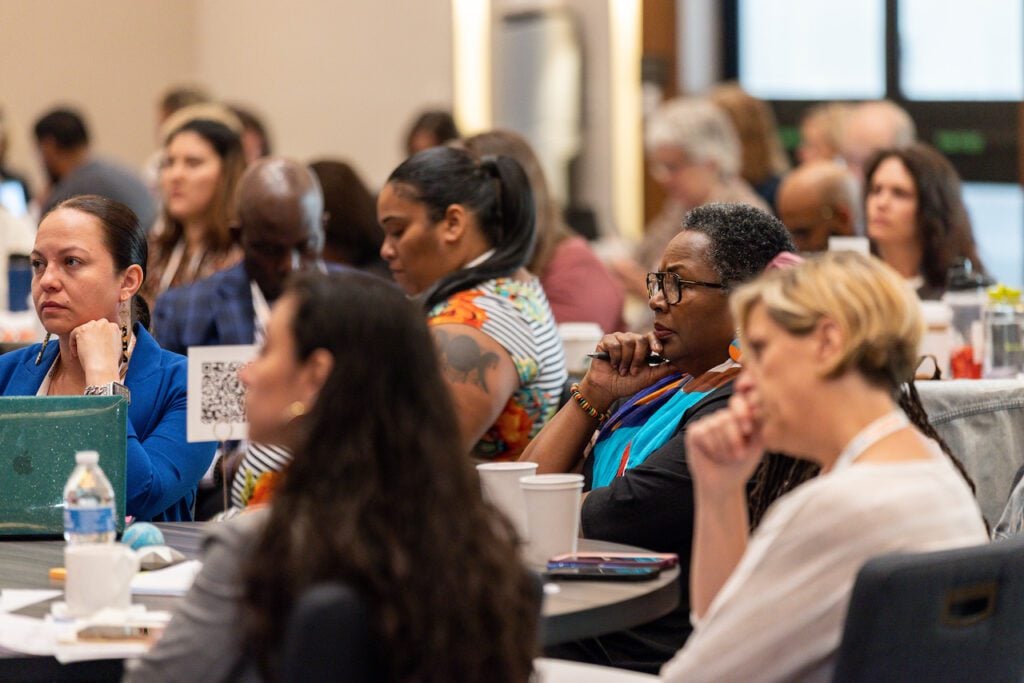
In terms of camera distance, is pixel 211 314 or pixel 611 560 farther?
pixel 211 314

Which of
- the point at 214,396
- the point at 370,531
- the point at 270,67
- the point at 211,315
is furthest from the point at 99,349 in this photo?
the point at 270,67

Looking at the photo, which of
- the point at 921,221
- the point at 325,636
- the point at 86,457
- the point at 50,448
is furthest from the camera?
the point at 921,221

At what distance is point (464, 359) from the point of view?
125 inches

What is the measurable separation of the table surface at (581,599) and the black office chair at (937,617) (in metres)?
0.38

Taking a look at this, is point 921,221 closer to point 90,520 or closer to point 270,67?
point 90,520

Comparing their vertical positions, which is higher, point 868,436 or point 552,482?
point 868,436

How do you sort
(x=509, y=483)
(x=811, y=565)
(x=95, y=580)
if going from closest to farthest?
(x=811, y=565)
(x=95, y=580)
(x=509, y=483)

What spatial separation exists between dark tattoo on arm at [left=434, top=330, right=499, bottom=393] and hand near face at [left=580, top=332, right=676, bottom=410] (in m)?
0.35

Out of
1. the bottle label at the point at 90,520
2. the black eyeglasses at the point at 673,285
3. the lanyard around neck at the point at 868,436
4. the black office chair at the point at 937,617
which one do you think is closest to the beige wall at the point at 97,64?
the black eyeglasses at the point at 673,285

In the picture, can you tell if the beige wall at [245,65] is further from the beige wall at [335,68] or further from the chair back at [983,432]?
the chair back at [983,432]

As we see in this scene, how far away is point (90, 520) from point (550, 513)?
68cm

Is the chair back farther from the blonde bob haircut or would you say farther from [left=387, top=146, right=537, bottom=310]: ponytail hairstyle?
the blonde bob haircut

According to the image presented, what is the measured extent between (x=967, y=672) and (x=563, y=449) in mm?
1189

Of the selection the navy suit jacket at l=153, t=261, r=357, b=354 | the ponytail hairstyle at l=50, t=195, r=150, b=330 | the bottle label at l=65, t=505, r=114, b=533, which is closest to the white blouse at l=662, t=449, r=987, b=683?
the bottle label at l=65, t=505, r=114, b=533
